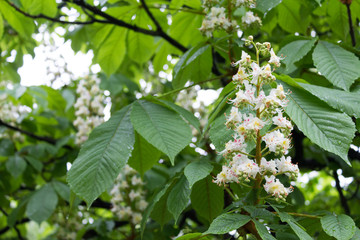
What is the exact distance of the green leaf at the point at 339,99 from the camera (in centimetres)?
136

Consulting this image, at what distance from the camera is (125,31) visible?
8.77ft

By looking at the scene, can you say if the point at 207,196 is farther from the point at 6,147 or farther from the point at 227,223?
the point at 6,147

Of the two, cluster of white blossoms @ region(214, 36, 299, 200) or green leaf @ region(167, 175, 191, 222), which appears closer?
cluster of white blossoms @ region(214, 36, 299, 200)

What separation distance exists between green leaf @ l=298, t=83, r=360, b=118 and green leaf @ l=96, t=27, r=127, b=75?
5.06 ft

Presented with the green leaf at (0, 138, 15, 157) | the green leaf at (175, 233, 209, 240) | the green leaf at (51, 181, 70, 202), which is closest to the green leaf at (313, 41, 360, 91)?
the green leaf at (175, 233, 209, 240)

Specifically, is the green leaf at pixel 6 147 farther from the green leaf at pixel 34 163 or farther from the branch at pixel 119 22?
the branch at pixel 119 22

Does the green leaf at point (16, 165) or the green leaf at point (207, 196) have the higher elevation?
the green leaf at point (207, 196)

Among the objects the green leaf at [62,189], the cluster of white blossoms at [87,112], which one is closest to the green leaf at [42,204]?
the green leaf at [62,189]

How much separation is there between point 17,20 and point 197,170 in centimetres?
168

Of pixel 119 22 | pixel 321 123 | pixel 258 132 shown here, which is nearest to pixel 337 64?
pixel 321 123

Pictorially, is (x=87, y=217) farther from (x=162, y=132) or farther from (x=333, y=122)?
(x=333, y=122)

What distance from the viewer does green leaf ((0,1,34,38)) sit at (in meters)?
2.46

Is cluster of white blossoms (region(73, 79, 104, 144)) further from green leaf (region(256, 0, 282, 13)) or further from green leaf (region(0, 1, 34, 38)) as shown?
green leaf (region(256, 0, 282, 13))

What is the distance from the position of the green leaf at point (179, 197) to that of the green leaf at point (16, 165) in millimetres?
1748
